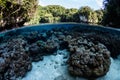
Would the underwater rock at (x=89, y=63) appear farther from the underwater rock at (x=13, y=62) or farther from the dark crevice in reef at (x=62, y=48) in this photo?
the underwater rock at (x=13, y=62)

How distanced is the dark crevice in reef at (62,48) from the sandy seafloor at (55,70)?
0.21m

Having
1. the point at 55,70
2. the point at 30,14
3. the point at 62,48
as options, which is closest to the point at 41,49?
the point at 62,48

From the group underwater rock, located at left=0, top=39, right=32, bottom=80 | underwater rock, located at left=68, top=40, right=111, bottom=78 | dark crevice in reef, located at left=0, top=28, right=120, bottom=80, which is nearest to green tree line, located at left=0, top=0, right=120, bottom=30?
dark crevice in reef, located at left=0, top=28, right=120, bottom=80

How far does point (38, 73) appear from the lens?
8.09 meters

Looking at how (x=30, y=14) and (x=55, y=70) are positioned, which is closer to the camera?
(x=55, y=70)

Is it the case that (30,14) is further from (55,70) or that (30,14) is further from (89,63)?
(89,63)

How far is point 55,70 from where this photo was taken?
325 inches

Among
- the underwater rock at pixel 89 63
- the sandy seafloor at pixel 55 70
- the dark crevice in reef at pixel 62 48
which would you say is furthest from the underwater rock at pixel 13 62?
the underwater rock at pixel 89 63

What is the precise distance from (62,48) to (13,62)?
247cm

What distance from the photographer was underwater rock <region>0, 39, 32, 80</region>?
754cm

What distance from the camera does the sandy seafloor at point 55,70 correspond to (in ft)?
25.7

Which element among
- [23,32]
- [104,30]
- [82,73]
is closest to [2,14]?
[23,32]

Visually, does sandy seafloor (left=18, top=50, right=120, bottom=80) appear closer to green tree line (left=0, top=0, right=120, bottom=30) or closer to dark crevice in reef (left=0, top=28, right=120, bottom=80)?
dark crevice in reef (left=0, top=28, right=120, bottom=80)

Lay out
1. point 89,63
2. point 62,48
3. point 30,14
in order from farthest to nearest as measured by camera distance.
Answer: point 30,14, point 62,48, point 89,63
